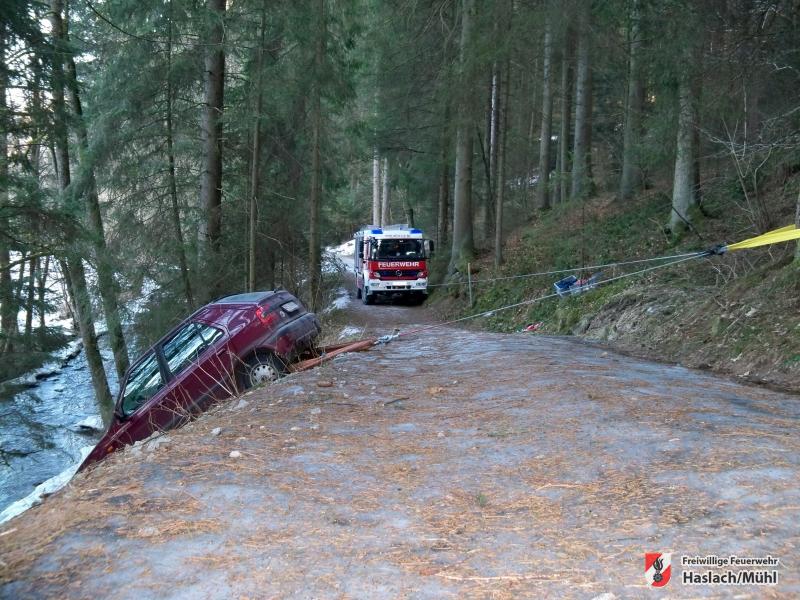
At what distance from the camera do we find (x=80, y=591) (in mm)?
3105

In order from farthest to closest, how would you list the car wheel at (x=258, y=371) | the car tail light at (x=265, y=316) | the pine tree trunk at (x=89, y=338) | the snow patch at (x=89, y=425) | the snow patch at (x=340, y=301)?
the snow patch at (x=340, y=301)
the snow patch at (x=89, y=425)
the pine tree trunk at (x=89, y=338)
the car tail light at (x=265, y=316)
the car wheel at (x=258, y=371)

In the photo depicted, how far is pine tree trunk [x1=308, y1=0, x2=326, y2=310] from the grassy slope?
16.4 ft

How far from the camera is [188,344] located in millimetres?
8547

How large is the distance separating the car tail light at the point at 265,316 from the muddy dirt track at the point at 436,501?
1.98 meters

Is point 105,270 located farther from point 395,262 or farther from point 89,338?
point 395,262

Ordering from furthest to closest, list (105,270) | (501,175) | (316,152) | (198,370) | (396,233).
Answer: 1. (396,233)
2. (501,175)
3. (316,152)
4. (105,270)
5. (198,370)

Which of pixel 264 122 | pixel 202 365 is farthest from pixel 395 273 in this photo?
pixel 202 365

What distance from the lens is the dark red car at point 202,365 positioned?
7.95 m

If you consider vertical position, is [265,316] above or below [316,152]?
below

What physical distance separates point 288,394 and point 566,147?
20.1 metres

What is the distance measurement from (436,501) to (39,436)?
10019 mm

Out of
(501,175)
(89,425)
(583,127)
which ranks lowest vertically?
(89,425)

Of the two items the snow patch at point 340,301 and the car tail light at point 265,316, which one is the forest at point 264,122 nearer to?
the snow patch at point 340,301

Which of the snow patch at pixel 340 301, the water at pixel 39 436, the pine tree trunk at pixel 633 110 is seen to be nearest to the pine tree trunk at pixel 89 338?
the water at pixel 39 436
